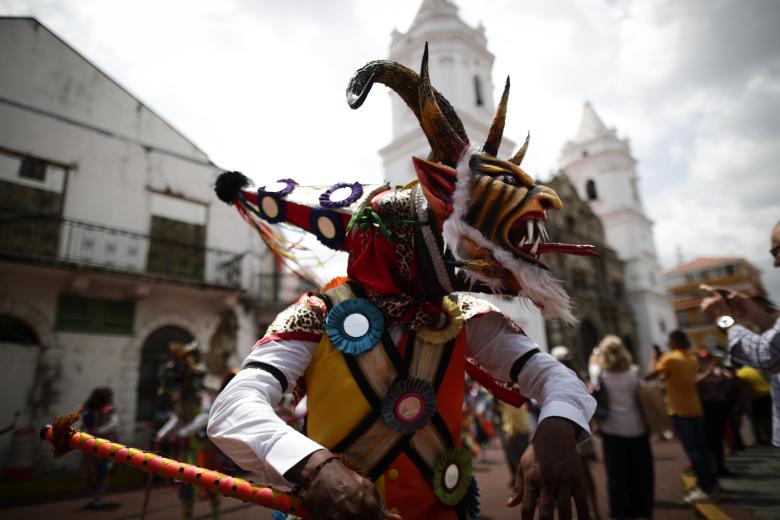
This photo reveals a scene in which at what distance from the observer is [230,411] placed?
1.25 m

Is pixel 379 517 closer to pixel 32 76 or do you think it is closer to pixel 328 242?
pixel 328 242

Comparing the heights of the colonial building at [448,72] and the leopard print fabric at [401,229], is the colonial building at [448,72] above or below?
above

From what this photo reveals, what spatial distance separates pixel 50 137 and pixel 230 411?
38.5 feet

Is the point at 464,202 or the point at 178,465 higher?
the point at 464,202

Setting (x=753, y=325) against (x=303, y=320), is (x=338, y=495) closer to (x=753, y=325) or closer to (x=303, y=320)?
(x=303, y=320)

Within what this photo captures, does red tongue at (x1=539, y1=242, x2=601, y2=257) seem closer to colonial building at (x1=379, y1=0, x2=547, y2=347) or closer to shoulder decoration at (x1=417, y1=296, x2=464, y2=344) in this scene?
shoulder decoration at (x1=417, y1=296, x2=464, y2=344)

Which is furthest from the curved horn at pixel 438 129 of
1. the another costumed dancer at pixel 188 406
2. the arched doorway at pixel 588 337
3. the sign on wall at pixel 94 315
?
the arched doorway at pixel 588 337

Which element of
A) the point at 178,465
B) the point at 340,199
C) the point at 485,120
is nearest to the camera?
the point at 178,465

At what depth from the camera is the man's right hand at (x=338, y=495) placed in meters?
1.01

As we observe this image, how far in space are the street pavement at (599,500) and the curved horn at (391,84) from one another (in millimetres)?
1988

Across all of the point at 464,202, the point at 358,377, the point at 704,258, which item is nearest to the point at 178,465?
the point at 358,377

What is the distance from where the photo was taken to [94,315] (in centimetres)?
997

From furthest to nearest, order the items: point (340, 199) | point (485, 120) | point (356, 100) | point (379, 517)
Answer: point (485, 120) < point (340, 199) < point (356, 100) < point (379, 517)

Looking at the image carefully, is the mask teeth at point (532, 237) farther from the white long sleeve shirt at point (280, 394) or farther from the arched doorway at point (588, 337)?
the arched doorway at point (588, 337)
